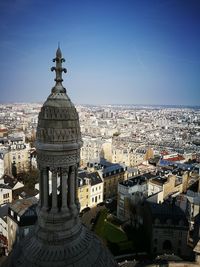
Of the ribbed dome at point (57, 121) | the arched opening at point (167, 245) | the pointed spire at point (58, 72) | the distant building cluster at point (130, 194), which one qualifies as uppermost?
the pointed spire at point (58, 72)

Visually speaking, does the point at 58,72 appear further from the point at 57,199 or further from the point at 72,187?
the point at 57,199

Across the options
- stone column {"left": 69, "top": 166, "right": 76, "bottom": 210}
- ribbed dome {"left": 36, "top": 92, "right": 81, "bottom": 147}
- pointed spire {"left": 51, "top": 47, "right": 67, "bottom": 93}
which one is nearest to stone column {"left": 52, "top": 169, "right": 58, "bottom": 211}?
stone column {"left": 69, "top": 166, "right": 76, "bottom": 210}

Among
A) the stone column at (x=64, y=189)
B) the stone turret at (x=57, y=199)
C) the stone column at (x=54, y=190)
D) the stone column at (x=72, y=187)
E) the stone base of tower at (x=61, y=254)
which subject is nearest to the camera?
the stone base of tower at (x=61, y=254)

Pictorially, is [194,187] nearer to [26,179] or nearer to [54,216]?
[26,179]

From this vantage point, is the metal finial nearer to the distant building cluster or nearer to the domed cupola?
the domed cupola

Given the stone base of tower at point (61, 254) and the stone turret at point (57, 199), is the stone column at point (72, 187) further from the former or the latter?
the stone base of tower at point (61, 254)

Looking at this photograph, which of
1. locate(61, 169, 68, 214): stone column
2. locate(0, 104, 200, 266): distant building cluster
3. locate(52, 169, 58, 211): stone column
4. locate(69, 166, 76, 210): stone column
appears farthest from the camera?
locate(0, 104, 200, 266): distant building cluster

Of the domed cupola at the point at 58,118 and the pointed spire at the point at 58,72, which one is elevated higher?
the pointed spire at the point at 58,72

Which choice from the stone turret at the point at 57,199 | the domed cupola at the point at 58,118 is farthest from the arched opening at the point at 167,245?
the domed cupola at the point at 58,118
